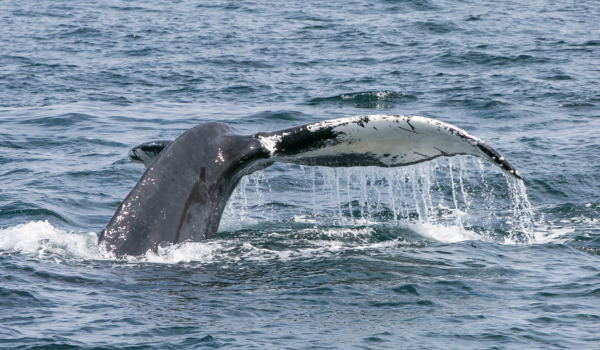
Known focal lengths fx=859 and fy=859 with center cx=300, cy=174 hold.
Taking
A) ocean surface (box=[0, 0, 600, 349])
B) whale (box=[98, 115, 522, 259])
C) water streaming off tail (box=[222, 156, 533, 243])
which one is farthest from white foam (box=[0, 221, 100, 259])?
water streaming off tail (box=[222, 156, 533, 243])

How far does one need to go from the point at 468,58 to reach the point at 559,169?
9.32 metres

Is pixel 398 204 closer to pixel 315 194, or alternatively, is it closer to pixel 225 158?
pixel 315 194

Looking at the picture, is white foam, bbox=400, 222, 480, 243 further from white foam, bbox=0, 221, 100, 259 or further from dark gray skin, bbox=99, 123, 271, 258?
white foam, bbox=0, 221, 100, 259

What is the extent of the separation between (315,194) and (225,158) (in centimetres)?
474

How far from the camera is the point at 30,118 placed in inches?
664

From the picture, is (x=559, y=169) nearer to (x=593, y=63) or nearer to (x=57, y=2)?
(x=593, y=63)

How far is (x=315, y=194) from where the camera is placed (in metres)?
12.2

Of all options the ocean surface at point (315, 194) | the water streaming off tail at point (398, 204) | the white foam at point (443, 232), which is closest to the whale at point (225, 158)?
the ocean surface at point (315, 194)

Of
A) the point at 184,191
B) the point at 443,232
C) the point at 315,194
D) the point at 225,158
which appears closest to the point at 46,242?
the point at 184,191

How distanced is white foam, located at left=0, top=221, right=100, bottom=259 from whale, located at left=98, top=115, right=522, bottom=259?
2.41ft

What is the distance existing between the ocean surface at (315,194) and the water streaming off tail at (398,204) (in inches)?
2.1

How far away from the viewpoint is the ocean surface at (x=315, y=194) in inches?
264

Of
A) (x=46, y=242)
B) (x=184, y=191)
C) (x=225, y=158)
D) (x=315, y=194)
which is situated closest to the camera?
(x=184, y=191)

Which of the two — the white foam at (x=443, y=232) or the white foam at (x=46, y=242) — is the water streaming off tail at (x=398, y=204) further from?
the white foam at (x=46, y=242)
